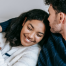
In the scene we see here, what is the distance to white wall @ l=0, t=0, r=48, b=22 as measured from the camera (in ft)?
4.70

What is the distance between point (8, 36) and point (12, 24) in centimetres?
15

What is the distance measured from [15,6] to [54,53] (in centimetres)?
99

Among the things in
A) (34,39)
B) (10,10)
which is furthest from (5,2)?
(34,39)

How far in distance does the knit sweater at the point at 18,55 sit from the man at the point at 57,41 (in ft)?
0.25

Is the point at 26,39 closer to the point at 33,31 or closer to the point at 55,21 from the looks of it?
the point at 33,31

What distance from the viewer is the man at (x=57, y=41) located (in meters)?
0.74

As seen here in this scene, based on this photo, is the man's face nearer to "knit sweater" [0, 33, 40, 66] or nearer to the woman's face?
the woman's face

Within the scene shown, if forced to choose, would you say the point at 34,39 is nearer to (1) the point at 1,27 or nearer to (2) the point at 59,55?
(2) the point at 59,55

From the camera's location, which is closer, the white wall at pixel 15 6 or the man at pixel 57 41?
the man at pixel 57 41

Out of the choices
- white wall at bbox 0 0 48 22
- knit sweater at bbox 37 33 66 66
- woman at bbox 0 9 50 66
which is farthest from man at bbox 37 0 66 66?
white wall at bbox 0 0 48 22

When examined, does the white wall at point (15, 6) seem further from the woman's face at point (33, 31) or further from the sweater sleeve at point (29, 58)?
the sweater sleeve at point (29, 58)

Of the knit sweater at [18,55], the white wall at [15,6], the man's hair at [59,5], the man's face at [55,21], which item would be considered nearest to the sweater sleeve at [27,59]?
the knit sweater at [18,55]

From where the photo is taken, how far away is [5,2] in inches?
57.1

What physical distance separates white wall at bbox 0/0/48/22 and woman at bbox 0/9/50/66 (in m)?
0.42
